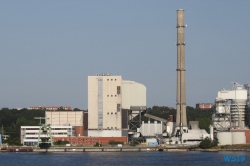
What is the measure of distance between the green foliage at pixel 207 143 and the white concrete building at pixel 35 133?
94.6 feet

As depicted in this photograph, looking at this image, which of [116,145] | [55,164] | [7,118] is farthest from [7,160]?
[7,118]

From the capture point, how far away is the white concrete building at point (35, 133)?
145 m

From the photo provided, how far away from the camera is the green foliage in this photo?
12950 cm

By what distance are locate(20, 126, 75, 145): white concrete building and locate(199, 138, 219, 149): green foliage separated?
2884cm

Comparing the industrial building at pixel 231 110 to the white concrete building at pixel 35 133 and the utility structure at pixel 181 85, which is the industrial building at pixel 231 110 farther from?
the white concrete building at pixel 35 133

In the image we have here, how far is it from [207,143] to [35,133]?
3834 cm

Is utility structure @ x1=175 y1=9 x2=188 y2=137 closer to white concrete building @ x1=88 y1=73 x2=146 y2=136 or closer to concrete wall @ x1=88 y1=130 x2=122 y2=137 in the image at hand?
white concrete building @ x1=88 y1=73 x2=146 y2=136

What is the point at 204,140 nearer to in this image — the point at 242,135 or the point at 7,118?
the point at 242,135

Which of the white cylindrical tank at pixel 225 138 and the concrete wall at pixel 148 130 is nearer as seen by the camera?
the white cylindrical tank at pixel 225 138

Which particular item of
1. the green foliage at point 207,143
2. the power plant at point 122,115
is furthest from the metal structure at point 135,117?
the green foliage at point 207,143

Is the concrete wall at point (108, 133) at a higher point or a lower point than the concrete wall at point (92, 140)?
higher

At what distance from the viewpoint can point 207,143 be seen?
13012cm

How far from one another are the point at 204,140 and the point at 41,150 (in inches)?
1209

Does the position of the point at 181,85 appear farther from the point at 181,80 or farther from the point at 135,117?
the point at 135,117
